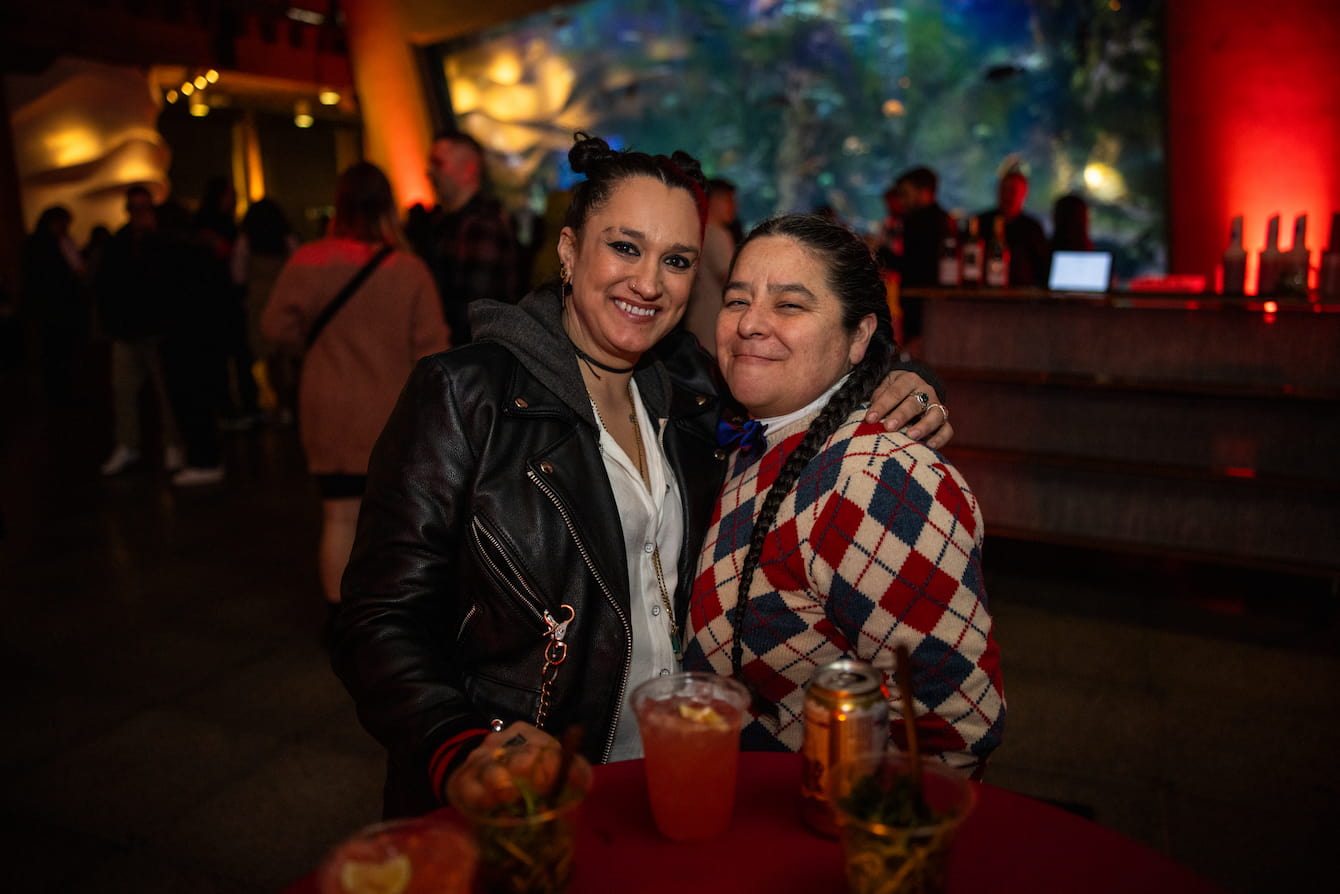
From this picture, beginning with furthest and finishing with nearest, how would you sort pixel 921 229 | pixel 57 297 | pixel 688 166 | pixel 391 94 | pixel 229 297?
1. pixel 391 94
2. pixel 57 297
3. pixel 229 297
4. pixel 921 229
5. pixel 688 166

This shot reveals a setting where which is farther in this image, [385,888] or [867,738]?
[867,738]

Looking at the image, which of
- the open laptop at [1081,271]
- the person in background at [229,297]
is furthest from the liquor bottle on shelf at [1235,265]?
the person in background at [229,297]

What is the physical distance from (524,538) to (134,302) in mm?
5414

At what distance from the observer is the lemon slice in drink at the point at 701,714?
3.34ft

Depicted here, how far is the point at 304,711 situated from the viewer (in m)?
3.09

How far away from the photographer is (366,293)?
10.6ft

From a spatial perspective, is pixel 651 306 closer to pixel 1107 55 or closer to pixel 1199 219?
pixel 1199 219

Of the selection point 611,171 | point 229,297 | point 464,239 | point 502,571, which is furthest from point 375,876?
point 229,297

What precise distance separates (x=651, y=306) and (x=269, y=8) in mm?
12440

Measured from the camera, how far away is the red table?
0.97 meters

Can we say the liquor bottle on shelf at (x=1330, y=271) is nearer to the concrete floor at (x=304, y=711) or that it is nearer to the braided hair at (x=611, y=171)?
the concrete floor at (x=304, y=711)

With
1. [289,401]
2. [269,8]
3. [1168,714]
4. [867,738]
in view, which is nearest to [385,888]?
[867,738]

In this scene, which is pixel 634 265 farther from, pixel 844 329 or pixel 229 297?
pixel 229 297

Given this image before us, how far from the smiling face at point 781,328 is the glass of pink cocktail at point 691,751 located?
68cm
